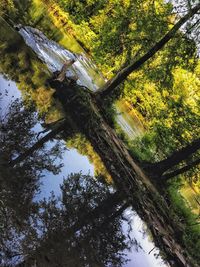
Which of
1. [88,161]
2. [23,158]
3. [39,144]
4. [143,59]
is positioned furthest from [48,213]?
[143,59]

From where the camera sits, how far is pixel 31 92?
7.35 m

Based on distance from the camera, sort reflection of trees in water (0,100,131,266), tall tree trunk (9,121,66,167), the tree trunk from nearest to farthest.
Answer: reflection of trees in water (0,100,131,266) → tall tree trunk (9,121,66,167) → the tree trunk

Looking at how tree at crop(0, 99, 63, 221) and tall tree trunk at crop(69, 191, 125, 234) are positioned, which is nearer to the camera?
tree at crop(0, 99, 63, 221)

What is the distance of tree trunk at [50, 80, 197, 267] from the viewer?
7180 millimetres

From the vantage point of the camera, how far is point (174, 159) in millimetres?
9945

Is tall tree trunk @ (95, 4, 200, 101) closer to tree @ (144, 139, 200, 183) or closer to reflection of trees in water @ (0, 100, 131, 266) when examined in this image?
tree @ (144, 139, 200, 183)

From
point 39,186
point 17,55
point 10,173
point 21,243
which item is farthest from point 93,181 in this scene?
point 17,55

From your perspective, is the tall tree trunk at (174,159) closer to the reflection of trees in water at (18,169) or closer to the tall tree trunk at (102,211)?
the tall tree trunk at (102,211)

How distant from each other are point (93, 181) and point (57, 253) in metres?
2.29

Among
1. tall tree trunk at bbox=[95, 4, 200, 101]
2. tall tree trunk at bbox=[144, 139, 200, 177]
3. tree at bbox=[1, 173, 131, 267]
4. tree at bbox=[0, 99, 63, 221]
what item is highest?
tall tree trunk at bbox=[95, 4, 200, 101]

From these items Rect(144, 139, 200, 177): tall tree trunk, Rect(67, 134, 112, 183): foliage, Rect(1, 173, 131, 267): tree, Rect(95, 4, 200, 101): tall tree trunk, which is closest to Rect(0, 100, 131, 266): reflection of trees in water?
Rect(1, 173, 131, 267): tree

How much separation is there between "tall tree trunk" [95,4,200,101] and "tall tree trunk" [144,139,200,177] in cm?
241

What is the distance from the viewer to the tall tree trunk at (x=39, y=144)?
17.4 feet

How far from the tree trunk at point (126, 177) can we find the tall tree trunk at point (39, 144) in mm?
899
